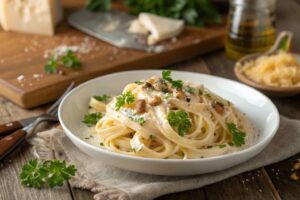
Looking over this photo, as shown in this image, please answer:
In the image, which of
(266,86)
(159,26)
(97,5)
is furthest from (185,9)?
(266,86)

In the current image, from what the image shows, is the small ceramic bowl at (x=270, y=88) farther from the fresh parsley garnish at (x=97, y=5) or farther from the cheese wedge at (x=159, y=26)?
the fresh parsley garnish at (x=97, y=5)

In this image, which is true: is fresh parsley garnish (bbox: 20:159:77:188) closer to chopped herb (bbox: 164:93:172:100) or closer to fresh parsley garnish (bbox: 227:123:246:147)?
chopped herb (bbox: 164:93:172:100)

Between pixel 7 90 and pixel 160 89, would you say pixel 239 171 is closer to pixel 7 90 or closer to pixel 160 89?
pixel 160 89

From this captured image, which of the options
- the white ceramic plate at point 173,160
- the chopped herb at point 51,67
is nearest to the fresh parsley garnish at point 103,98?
the white ceramic plate at point 173,160

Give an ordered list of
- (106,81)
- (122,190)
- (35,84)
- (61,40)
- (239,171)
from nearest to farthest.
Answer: (122,190), (239,171), (106,81), (35,84), (61,40)

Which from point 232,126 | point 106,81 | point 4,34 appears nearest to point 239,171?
point 232,126

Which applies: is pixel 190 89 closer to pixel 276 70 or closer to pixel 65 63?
pixel 276 70
